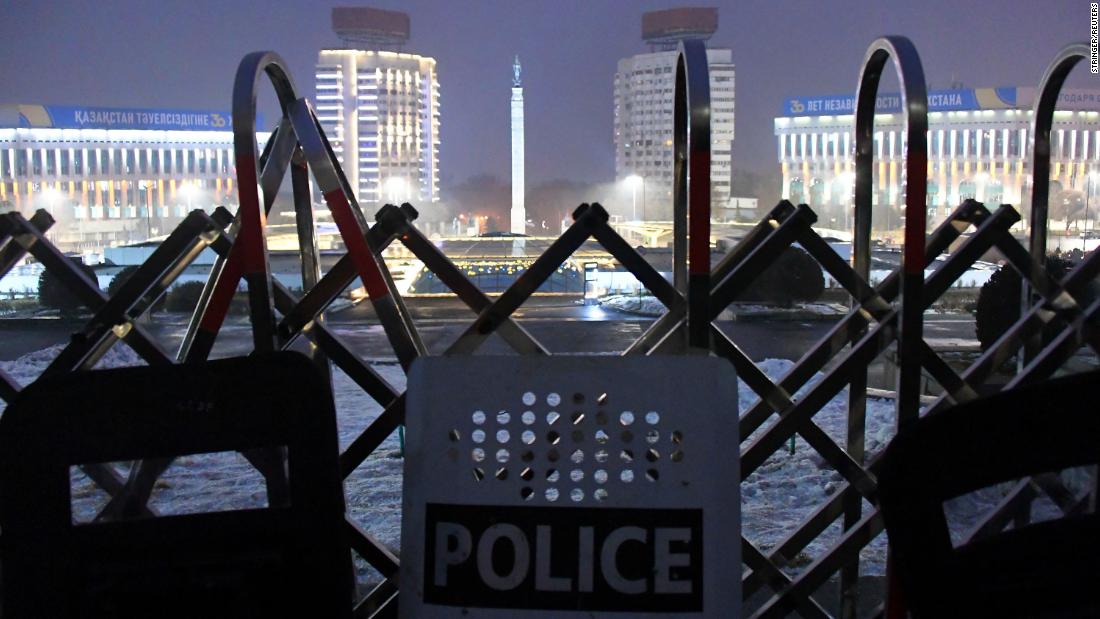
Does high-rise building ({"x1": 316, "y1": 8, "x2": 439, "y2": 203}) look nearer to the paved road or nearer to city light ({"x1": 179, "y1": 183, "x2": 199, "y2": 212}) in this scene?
city light ({"x1": 179, "y1": 183, "x2": 199, "y2": 212})

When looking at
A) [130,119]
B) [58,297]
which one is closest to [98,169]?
[130,119]

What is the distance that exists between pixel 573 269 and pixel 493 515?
28.3m

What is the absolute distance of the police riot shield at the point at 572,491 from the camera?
224cm

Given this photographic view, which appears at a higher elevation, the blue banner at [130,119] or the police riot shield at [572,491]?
the blue banner at [130,119]

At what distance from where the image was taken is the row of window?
67637mm

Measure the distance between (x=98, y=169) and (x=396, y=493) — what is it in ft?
233

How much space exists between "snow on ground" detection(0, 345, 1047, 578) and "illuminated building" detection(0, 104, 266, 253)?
62465 millimetres

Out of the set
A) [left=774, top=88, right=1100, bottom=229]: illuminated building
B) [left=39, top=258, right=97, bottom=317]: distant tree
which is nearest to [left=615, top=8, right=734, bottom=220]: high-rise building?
[left=774, top=88, right=1100, bottom=229]: illuminated building

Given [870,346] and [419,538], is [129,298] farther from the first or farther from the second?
[870,346]

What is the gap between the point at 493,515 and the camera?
2.32 m

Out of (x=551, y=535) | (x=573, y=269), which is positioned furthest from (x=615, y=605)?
(x=573, y=269)

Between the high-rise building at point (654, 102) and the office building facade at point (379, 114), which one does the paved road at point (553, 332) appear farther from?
the office building facade at point (379, 114)

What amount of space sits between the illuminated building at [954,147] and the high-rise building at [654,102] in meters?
9.88

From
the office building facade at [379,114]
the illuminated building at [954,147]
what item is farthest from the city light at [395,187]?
the illuminated building at [954,147]
